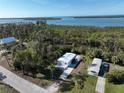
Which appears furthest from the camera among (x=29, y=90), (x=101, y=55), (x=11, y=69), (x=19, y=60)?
(x=101, y=55)

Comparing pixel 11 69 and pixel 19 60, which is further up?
pixel 19 60

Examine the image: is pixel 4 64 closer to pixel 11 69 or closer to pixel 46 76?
pixel 11 69

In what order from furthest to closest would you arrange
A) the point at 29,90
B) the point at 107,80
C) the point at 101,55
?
the point at 101,55 < the point at 107,80 < the point at 29,90

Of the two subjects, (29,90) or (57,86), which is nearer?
(29,90)

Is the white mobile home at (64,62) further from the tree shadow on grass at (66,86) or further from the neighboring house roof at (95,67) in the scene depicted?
the tree shadow on grass at (66,86)

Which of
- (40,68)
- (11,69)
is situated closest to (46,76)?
(40,68)

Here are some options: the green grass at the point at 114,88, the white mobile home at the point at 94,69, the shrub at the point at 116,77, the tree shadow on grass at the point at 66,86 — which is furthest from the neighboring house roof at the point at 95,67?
the tree shadow on grass at the point at 66,86

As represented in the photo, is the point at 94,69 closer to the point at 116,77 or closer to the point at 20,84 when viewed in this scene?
the point at 116,77
